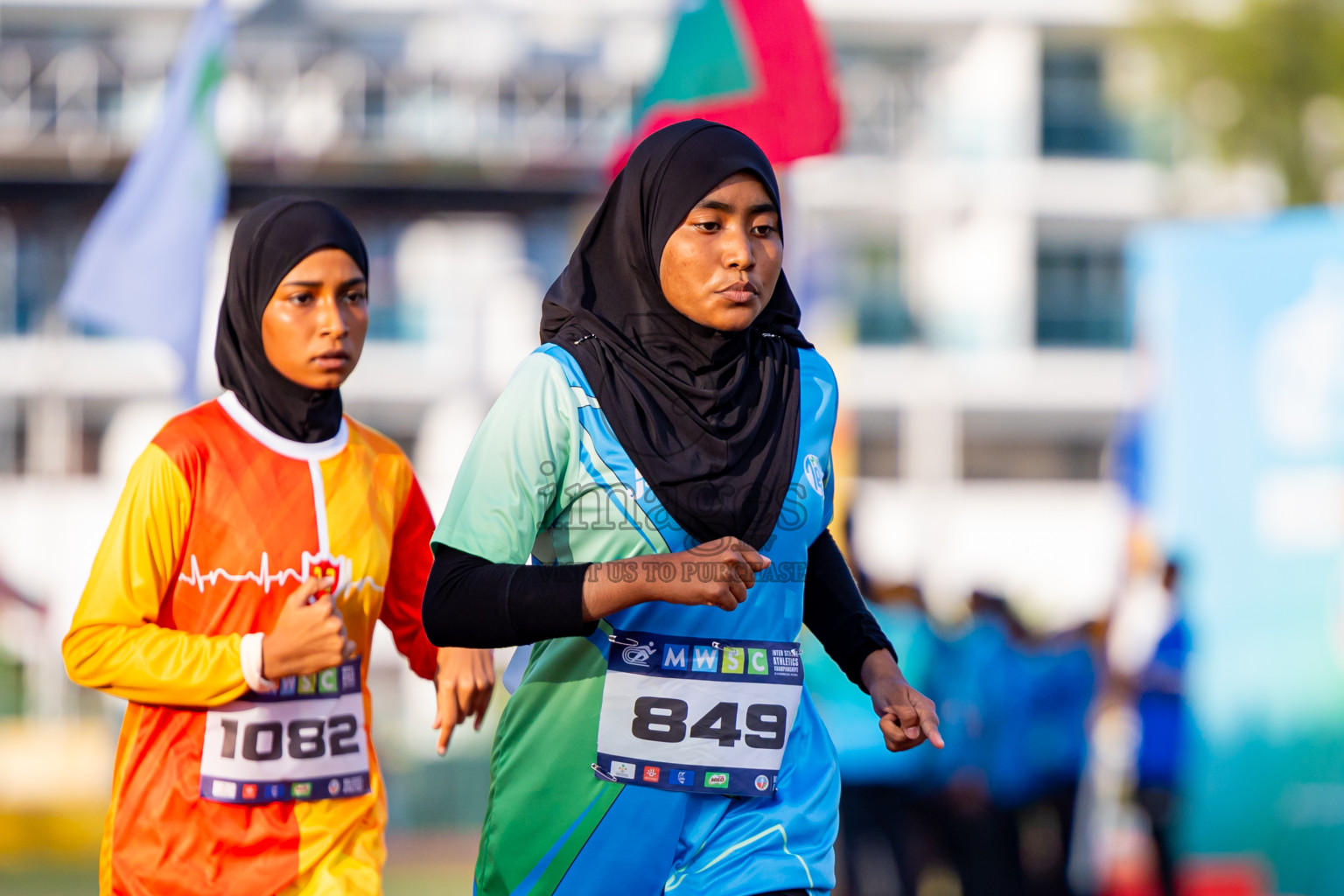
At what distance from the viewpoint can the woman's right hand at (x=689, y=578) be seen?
2332 mm

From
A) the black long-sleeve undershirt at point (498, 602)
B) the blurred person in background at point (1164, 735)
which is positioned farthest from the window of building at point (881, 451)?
the black long-sleeve undershirt at point (498, 602)

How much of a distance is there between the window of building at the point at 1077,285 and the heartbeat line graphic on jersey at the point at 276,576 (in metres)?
31.1

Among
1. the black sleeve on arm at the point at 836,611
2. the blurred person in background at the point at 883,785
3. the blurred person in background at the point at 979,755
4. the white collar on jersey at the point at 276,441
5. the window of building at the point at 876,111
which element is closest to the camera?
the black sleeve on arm at the point at 836,611

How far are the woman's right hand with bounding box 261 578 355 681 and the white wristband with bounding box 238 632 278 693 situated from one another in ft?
0.04

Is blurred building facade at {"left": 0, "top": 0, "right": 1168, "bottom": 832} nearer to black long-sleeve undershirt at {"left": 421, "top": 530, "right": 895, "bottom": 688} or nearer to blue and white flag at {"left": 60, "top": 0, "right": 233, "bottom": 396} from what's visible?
blue and white flag at {"left": 60, "top": 0, "right": 233, "bottom": 396}

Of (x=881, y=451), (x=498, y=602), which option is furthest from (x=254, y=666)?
(x=881, y=451)

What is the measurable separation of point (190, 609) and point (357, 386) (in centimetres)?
2625

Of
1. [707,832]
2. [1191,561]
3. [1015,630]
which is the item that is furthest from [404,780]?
[707,832]

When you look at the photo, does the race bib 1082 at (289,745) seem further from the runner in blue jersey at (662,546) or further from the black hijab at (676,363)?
the black hijab at (676,363)

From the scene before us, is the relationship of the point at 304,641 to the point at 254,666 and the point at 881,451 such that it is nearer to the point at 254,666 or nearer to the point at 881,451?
the point at 254,666

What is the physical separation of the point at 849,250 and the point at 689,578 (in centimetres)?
3125

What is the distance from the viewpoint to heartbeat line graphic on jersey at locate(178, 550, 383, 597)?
3578 mm

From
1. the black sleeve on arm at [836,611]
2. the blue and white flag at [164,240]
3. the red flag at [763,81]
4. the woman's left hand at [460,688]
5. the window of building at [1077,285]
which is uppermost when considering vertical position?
the window of building at [1077,285]

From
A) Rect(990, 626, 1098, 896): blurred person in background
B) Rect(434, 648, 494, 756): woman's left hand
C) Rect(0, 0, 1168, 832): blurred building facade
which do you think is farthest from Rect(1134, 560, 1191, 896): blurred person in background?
Rect(0, 0, 1168, 832): blurred building facade
